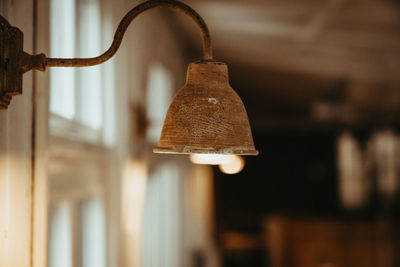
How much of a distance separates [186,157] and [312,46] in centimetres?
208

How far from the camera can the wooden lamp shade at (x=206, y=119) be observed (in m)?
1.15

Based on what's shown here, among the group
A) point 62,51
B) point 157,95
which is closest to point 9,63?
point 62,51

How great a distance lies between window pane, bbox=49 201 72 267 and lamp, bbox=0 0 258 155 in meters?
0.87

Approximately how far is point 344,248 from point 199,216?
277 centimetres

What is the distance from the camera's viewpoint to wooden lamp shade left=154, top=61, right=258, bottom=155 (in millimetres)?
1150

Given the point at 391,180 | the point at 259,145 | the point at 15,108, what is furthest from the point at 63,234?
the point at 259,145

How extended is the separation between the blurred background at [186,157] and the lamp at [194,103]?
41 centimetres

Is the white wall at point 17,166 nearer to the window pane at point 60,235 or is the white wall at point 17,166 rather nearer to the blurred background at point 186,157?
the blurred background at point 186,157

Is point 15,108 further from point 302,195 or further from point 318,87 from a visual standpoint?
point 302,195

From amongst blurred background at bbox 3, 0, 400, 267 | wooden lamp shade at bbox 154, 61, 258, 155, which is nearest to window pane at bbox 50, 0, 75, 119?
blurred background at bbox 3, 0, 400, 267

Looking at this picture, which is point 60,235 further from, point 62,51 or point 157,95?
point 157,95

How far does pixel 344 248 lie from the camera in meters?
8.41

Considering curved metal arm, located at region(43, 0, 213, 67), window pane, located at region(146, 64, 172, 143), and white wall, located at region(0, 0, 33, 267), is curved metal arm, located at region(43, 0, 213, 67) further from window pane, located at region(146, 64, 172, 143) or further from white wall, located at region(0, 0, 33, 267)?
window pane, located at region(146, 64, 172, 143)

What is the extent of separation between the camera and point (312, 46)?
5.38 m
